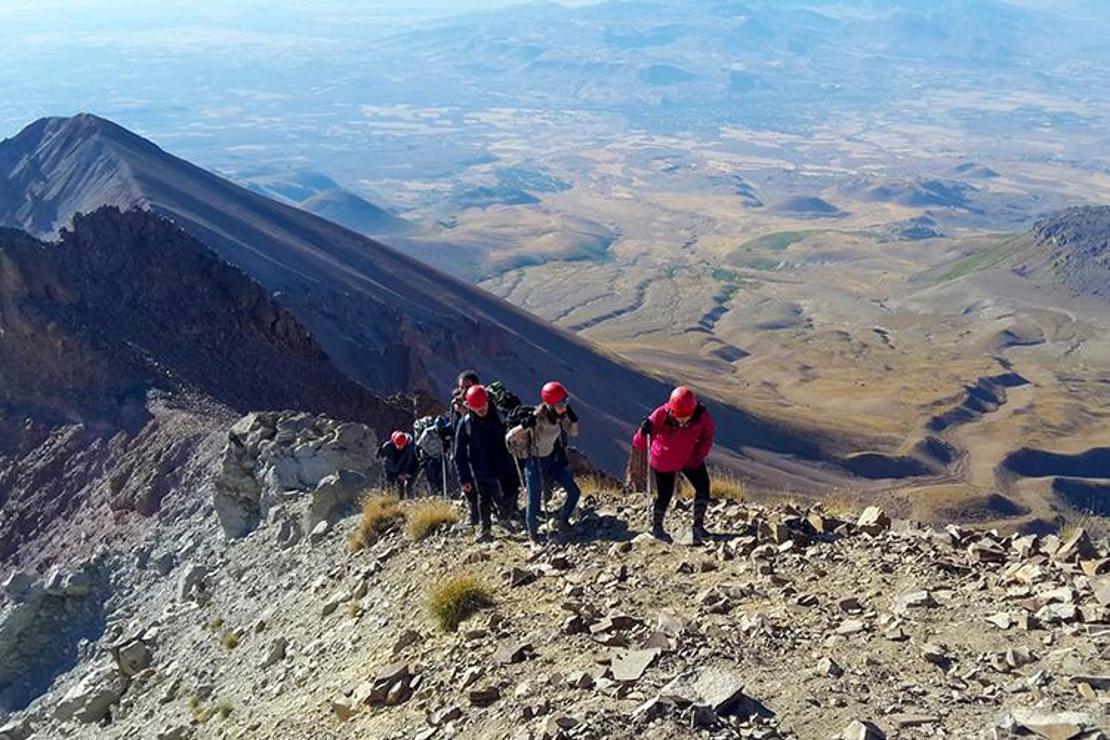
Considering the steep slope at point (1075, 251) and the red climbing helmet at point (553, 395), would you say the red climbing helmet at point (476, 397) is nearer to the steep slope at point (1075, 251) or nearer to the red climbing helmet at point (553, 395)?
the red climbing helmet at point (553, 395)

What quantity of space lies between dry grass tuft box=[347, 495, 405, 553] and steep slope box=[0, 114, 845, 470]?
32.1 m

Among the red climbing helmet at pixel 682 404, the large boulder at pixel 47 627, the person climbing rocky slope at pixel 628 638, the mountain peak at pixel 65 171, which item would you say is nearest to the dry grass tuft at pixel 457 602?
the person climbing rocky slope at pixel 628 638

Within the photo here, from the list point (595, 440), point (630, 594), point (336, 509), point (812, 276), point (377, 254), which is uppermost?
point (630, 594)

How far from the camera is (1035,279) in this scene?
155750 millimetres

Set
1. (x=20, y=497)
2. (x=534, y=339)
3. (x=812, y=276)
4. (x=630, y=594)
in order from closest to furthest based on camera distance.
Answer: (x=630, y=594) < (x=20, y=497) < (x=534, y=339) < (x=812, y=276)

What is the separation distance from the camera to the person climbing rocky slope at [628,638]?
759 cm

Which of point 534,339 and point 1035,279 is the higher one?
point 534,339

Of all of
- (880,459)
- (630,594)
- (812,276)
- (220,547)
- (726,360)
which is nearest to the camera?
(630,594)

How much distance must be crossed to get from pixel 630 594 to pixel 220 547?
9.89 meters

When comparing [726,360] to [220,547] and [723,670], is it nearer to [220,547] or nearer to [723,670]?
[220,547]

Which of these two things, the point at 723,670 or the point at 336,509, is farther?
the point at 336,509

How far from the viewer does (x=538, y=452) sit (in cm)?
1232

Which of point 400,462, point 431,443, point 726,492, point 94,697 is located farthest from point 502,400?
point 94,697

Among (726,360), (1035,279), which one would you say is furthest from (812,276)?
(726,360)
